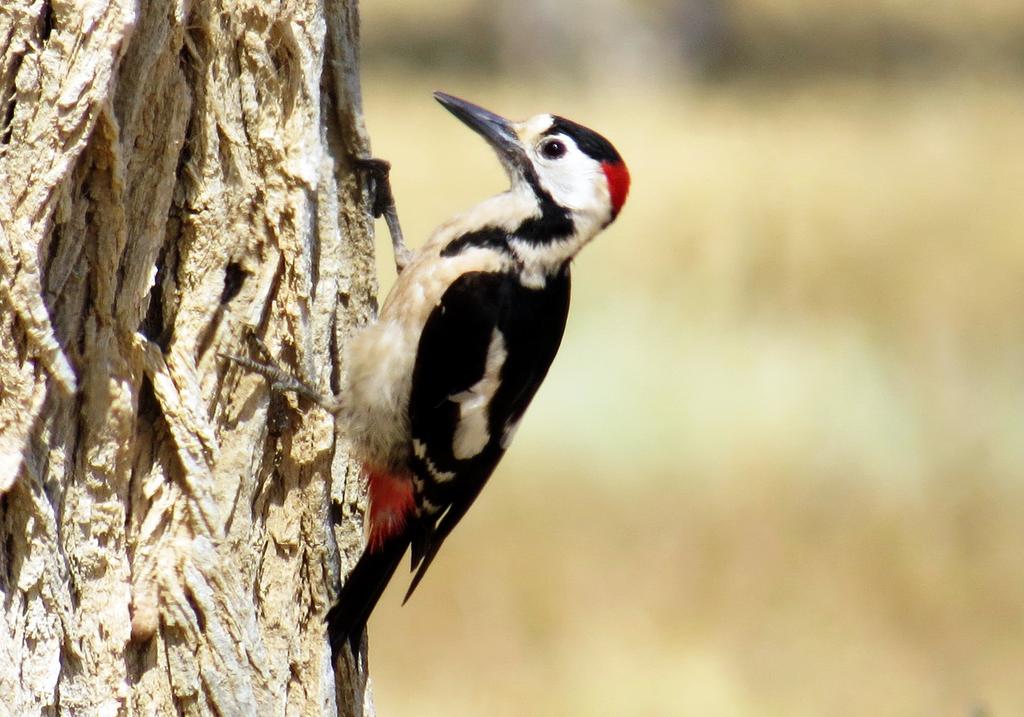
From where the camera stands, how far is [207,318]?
8.55 ft

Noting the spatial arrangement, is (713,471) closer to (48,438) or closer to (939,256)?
(939,256)

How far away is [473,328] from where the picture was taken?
3580 mm

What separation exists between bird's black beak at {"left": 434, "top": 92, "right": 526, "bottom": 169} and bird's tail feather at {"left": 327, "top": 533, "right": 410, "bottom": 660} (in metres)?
1.19

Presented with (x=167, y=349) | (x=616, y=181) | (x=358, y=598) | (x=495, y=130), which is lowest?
(x=358, y=598)

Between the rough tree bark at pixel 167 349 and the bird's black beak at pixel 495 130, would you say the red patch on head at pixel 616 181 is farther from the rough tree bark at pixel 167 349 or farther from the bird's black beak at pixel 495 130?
the rough tree bark at pixel 167 349

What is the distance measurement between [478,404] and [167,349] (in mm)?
1237

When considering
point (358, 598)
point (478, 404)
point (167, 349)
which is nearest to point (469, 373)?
point (478, 404)

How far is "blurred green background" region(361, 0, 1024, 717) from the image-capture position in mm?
5453

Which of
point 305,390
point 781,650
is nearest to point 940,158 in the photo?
point 781,650

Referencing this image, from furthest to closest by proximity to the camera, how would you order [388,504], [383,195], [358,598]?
[383,195] → [388,504] → [358,598]

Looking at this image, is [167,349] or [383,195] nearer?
[167,349]

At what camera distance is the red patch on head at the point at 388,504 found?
323cm

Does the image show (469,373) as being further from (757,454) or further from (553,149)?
(757,454)

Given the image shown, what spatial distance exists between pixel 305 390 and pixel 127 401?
522 millimetres
